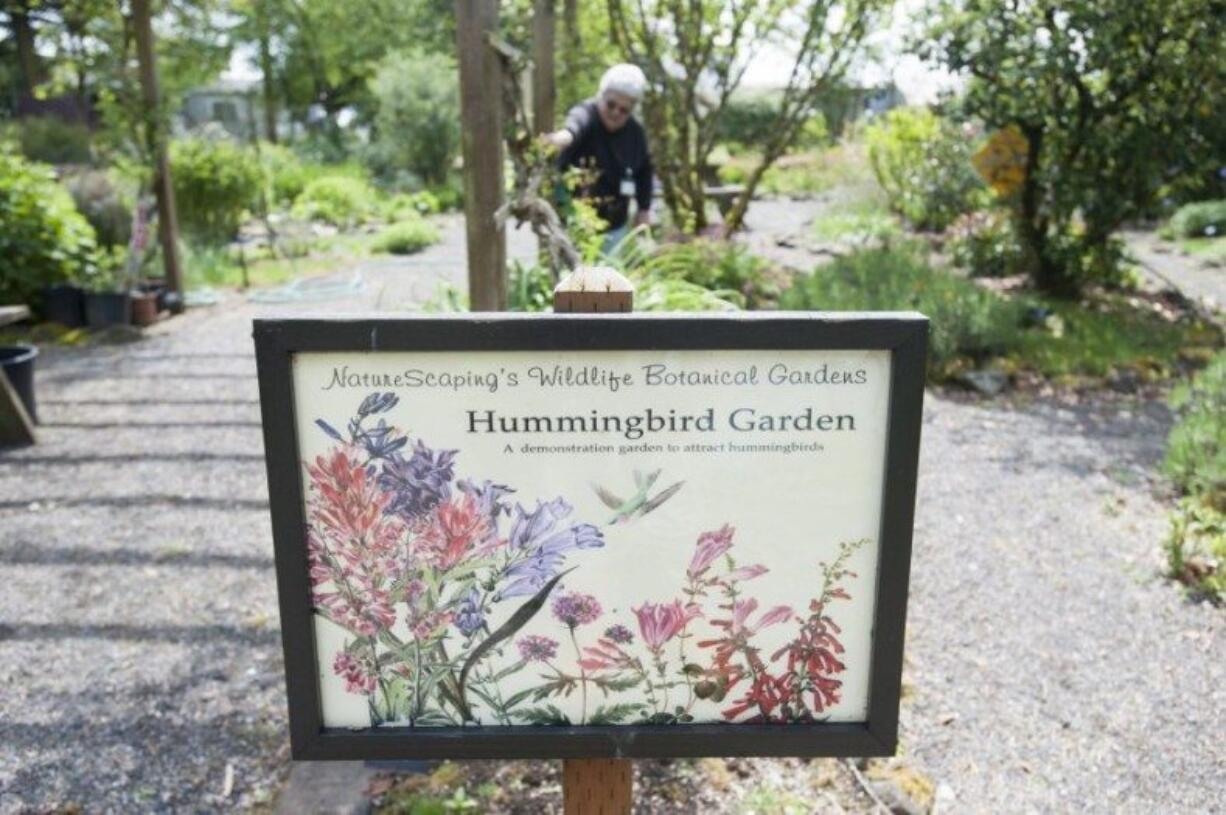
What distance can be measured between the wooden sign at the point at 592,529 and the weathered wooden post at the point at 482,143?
7.47ft

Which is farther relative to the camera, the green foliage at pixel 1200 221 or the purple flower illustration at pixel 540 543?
the green foliage at pixel 1200 221

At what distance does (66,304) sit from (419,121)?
14.6m

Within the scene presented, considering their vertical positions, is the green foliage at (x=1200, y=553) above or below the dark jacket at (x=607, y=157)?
below

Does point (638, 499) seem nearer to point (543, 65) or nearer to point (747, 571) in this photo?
point (747, 571)

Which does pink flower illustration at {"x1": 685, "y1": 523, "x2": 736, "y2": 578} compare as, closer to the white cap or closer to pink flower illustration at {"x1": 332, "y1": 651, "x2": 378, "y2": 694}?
pink flower illustration at {"x1": 332, "y1": 651, "x2": 378, "y2": 694}

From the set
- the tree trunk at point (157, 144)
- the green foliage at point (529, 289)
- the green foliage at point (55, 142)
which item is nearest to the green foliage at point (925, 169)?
the green foliage at point (529, 289)

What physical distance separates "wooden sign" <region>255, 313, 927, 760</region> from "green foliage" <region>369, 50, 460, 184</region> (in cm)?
2172

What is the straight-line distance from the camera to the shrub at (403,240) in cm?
1392

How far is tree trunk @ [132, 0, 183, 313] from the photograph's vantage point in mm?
8562

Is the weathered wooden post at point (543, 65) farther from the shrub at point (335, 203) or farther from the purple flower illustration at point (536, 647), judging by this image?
the shrub at point (335, 203)

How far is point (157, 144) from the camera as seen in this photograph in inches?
345

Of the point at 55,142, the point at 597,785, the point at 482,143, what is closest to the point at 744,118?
the point at 55,142

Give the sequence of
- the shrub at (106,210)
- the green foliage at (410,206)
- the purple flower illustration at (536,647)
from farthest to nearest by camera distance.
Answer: the green foliage at (410,206), the shrub at (106,210), the purple flower illustration at (536,647)

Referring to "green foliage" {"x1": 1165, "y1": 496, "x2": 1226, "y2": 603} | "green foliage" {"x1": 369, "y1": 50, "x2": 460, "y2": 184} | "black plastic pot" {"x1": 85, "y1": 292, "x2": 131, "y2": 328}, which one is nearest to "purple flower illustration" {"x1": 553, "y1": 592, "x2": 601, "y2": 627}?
"green foliage" {"x1": 1165, "y1": 496, "x2": 1226, "y2": 603}
